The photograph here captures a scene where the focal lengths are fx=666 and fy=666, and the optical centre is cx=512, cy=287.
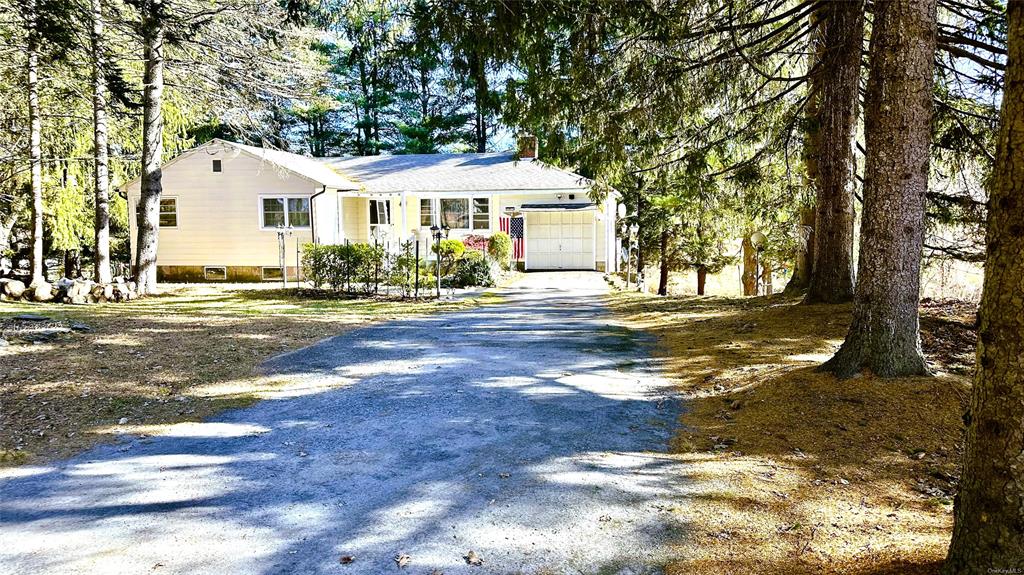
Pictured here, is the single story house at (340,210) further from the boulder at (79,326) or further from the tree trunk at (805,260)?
the boulder at (79,326)

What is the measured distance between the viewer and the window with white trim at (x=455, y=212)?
76.9ft

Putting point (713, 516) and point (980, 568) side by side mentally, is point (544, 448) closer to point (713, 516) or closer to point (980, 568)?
point (713, 516)

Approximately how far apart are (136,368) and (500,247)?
47.8 feet

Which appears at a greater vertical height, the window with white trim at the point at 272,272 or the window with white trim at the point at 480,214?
the window with white trim at the point at 480,214

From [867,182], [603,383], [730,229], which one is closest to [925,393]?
[867,182]

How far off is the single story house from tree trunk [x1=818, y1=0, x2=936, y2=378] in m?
14.8

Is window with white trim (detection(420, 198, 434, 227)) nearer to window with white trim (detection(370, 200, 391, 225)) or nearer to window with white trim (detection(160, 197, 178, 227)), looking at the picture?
window with white trim (detection(370, 200, 391, 225))

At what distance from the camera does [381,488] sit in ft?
12.1

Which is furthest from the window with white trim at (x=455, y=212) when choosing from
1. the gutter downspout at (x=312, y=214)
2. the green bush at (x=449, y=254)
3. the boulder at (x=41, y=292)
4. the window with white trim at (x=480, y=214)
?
the boulder at (x=41, y=292)

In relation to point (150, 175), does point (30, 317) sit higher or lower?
lower

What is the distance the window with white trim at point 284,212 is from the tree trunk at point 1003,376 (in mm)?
20533

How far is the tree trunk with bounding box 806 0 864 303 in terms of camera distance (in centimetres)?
872

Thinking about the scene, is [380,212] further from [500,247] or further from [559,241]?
[559,241]

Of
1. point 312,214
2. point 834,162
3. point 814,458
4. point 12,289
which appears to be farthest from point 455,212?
point 814,458
